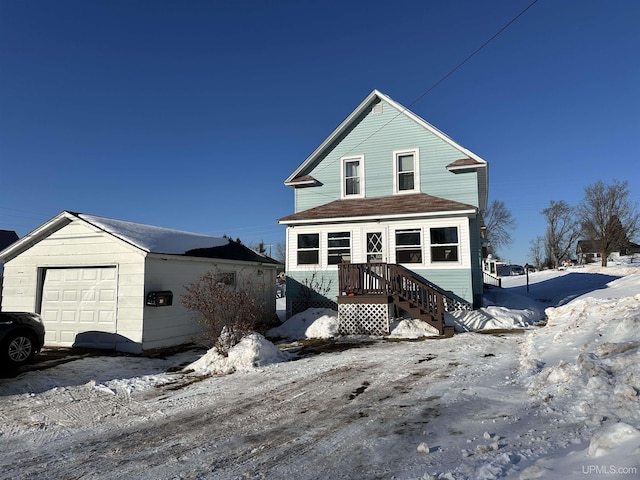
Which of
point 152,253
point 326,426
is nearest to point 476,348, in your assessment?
point 326,426

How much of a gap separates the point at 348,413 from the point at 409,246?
9936 millimetres

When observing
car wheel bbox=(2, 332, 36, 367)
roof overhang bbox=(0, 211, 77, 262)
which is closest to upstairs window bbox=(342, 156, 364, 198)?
roof overhang bbox=(0, 211, 77, 262)

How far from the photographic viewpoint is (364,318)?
40.4 feet

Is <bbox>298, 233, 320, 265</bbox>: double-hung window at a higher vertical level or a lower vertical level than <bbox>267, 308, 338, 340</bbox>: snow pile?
higher

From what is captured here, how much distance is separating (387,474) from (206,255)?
1088 centimetres

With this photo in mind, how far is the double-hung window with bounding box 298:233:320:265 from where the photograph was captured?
15.6 m

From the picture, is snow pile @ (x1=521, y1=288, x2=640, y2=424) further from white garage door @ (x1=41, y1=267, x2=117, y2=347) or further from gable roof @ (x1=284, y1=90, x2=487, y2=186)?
white garage door @ (x1=41, y1=267, x2=117, y2=347)

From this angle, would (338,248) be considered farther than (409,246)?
Yes

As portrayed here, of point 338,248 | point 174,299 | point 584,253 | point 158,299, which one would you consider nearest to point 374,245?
point 338,248

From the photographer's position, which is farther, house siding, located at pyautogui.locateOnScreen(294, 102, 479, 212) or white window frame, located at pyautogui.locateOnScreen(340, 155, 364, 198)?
white window frame, located at pyautogui.locateOnScreen(340, 155, 364, 198)

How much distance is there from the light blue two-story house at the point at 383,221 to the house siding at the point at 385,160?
4 centimetres

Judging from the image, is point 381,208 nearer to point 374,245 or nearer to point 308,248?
point 374,245

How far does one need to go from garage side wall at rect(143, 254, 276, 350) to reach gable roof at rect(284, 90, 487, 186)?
223 inches

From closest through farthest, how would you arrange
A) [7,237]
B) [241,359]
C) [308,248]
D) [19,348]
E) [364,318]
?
[19,348] → [241,359] → [364,318] → [308,248] → [7,237]
